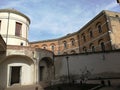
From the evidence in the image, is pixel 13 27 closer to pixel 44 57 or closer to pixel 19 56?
pixel 19 56

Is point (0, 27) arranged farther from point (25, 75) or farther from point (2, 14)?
point (25, 75)

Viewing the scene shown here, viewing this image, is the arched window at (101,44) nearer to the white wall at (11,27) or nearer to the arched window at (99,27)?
the arched window at (99,27)

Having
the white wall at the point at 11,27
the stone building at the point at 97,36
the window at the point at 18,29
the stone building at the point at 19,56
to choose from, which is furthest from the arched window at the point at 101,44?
the window at the point at 18,29

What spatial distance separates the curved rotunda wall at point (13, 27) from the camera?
18.1 meters

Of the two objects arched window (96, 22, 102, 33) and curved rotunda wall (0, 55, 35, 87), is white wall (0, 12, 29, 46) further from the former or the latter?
arched window (96, 22, 102, 33)

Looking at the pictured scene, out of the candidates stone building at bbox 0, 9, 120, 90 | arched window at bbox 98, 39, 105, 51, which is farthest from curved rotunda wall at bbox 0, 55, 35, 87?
arched window at bbox 98, 39, 105, 51

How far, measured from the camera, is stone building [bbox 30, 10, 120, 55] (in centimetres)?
2143

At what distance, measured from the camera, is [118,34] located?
2206 cm

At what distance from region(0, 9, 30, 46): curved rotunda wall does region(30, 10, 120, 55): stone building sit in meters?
13.4

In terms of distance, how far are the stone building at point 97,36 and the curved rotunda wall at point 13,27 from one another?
13.4m

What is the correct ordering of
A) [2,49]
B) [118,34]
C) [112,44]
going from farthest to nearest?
[118,34] → [112,44] → [2,49]

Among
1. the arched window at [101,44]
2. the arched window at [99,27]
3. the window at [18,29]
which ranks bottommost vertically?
the arched window at [101,44]

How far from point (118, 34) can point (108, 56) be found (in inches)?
289

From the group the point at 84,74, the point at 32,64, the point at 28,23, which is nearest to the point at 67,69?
the point at 84,74
